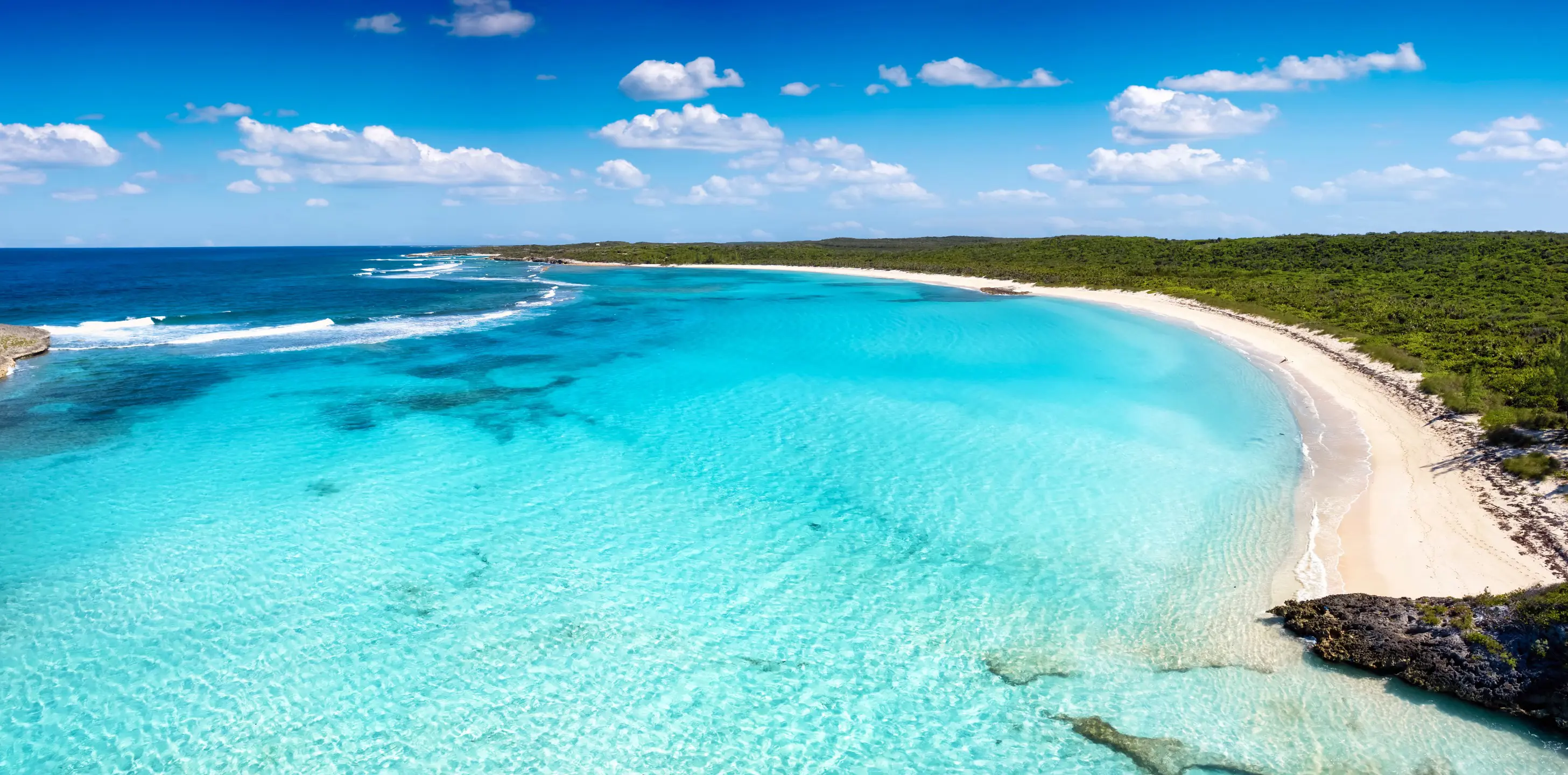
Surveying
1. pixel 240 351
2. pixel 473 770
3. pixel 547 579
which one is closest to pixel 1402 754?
pixel 473 770

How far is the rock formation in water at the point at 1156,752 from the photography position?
959cm

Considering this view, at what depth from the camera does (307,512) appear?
677 inches

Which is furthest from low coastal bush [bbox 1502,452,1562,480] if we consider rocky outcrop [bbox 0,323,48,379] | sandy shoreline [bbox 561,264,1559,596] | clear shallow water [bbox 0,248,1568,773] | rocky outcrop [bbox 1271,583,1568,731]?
rocky outcrop [bbox 0,323,48,379]

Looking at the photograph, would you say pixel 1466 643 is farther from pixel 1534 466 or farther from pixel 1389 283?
pixel 1389 283

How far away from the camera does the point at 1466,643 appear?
10922 mm

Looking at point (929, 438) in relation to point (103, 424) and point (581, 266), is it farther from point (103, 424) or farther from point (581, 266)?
point (581, 266)

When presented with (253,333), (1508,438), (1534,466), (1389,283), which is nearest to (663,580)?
(1534,466)

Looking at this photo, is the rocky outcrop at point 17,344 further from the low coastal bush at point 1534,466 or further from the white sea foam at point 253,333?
the low coastal bush at point 1534,466

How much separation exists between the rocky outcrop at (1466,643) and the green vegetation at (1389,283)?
1227 centimetres

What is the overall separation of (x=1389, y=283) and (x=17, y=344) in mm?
83605

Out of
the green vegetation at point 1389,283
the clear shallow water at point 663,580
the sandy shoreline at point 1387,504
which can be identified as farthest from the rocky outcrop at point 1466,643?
the green vegetation at point 1389,283

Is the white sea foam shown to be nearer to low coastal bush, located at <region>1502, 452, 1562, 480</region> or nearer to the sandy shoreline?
the sandy shoreline

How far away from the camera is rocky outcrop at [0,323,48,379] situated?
3280 centimetres

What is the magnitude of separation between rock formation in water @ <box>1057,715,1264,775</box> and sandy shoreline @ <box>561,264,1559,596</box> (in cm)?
532
